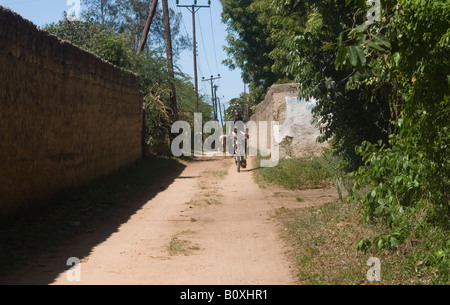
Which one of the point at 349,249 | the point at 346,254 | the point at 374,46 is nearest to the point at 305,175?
the point at 349,249

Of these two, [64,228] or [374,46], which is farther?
[64,228]

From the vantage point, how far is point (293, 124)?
16938mm

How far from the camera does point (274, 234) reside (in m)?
7.68

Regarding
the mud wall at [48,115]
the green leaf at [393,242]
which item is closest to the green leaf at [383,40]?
the green leaf at [393,242]

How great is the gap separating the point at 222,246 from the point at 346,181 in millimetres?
3731

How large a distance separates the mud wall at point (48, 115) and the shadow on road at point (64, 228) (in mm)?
246

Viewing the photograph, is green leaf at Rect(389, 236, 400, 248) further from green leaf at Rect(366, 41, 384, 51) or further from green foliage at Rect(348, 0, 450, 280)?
green leaf at Rect(366, 41, 384, 51)

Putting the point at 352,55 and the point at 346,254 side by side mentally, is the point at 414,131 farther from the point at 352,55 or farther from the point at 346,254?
the point at 352,55

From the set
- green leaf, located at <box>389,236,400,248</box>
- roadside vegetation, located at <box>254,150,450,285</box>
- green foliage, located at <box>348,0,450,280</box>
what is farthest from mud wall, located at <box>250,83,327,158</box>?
green leaf, located at <box>389,236,400,248</box>

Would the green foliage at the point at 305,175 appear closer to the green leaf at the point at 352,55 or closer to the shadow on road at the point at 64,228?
the shadow on road at the point at 64,228

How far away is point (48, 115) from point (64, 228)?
81.4 inches

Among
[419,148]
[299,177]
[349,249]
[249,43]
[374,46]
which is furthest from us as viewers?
[249,43]

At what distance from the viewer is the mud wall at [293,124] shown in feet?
55.0
